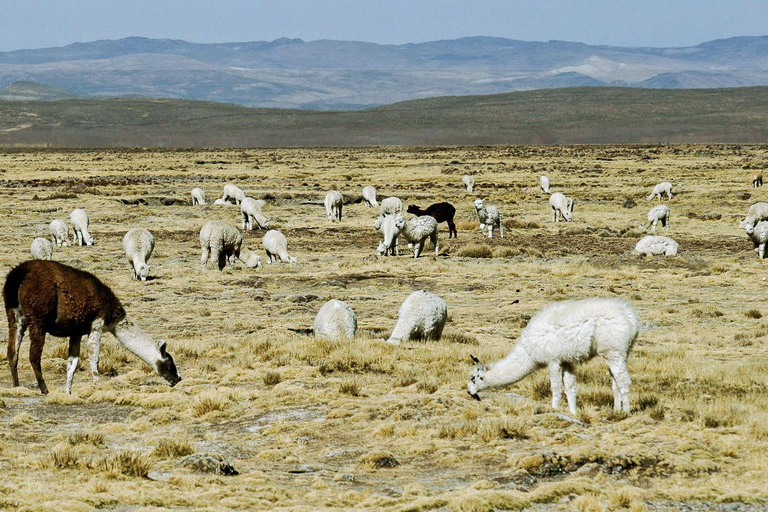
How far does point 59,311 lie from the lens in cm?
1180

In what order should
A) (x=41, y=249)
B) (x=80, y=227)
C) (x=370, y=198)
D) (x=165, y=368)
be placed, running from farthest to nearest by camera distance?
1. (x=370, y=198)
2. (x=80, y=227)
3. (x=41, y=249)
4. (x=165, y=368)

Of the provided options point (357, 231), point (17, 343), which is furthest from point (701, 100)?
point (17, 343)

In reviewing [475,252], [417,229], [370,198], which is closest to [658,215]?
[475,252]

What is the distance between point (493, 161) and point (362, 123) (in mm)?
76855

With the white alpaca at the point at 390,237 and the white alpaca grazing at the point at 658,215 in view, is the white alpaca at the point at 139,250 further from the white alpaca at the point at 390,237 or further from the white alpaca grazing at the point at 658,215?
the white alpaca grazing at the point at 658,215

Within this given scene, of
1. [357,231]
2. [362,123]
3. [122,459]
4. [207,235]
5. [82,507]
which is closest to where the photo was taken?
[82,507]

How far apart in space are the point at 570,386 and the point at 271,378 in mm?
3928

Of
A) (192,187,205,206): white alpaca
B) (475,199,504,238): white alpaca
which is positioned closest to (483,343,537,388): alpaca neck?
(475,199,504,238): white alpaca

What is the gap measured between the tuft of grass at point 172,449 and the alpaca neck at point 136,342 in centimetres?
319

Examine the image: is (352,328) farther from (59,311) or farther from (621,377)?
(621,377)

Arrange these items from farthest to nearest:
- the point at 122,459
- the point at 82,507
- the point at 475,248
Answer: the point at 475,248 → the point at 122,459 → the point at 82,507

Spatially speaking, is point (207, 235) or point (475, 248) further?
point (475, 248)

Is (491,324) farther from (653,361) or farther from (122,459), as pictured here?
(122,459)

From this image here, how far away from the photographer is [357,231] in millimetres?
35969
